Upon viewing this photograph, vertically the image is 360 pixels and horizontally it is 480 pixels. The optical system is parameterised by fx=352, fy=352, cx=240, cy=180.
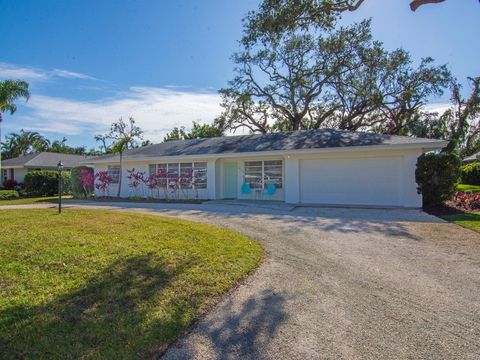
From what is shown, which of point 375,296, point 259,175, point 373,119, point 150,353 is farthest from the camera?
point 373,119

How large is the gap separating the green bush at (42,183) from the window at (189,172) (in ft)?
33.1

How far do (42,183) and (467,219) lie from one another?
84.0 feet

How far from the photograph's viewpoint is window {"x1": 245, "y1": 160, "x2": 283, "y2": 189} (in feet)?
57.4

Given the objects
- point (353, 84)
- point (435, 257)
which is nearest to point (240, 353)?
point (435, 257)

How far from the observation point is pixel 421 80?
26.8m

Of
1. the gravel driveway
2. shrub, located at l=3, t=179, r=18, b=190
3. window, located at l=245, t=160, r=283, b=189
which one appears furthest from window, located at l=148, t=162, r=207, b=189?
shrub, located at l=3, t=179, r=18, b=190

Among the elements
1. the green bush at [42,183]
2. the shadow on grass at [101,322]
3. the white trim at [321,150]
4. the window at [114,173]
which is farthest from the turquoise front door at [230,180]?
the shadow on grass at [101,322]

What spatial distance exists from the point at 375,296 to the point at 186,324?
8.14 feet

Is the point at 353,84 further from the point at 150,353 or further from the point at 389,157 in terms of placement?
the point at 150,353

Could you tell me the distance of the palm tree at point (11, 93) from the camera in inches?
1014

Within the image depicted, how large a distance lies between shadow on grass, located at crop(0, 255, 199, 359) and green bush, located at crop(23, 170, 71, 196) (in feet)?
77.5

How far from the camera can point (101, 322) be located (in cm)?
375

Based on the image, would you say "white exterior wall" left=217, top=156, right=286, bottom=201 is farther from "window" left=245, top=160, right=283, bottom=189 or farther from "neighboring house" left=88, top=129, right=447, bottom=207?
"window" left=245, top=160, right=283, bottom=189

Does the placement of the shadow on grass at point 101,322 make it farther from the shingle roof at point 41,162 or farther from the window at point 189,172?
the shingle roof at point 41,162
